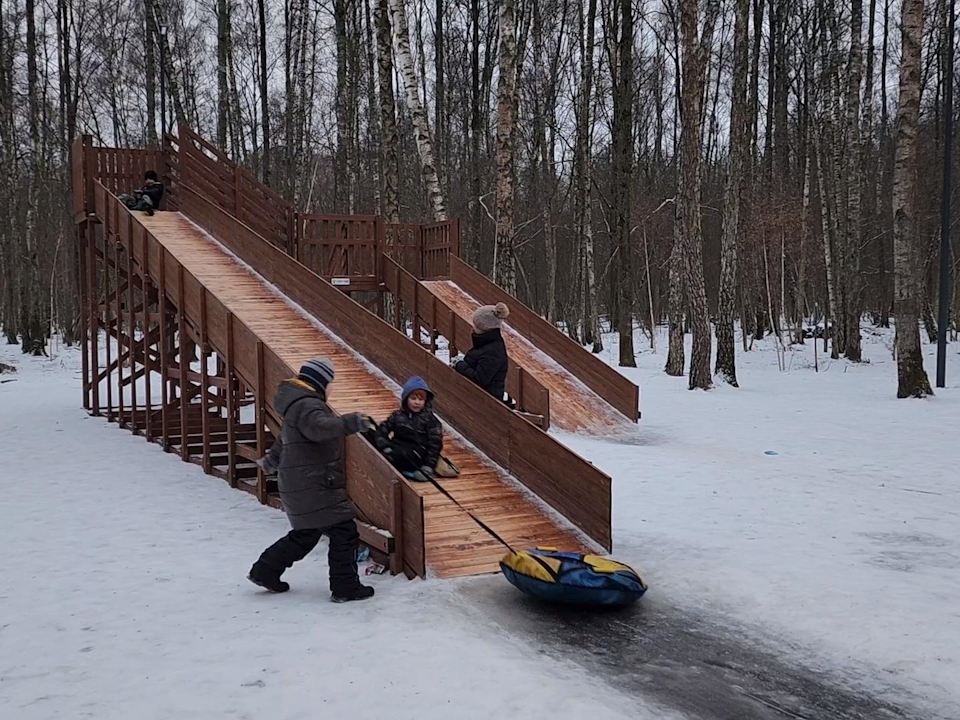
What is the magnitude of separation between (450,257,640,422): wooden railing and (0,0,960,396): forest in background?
7.50 ft

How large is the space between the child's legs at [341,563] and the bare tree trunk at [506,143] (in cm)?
1284

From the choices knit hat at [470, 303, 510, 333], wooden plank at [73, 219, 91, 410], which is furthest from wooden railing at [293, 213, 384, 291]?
knit hat at [470, 303, 510, 333]

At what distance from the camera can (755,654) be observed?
16.8 ft

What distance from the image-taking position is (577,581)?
5777mm

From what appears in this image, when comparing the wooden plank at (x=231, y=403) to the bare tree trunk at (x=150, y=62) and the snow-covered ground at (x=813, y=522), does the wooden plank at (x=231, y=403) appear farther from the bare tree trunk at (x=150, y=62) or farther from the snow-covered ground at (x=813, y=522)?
the bare tree trunk at (x=150, y=62)

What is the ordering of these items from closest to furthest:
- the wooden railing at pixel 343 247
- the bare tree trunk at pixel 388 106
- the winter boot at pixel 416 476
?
the winter boot at pixel 416 476 < the wooden railing at pixel 343 247 < the bare tree trunk at pixel 388 106

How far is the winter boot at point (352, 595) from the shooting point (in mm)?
5984

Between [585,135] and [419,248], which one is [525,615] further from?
[585,135]

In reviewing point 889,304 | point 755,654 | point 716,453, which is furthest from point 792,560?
point 889,304

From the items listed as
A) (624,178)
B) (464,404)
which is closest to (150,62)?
(624,178)

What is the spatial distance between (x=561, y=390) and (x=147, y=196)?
299 inches

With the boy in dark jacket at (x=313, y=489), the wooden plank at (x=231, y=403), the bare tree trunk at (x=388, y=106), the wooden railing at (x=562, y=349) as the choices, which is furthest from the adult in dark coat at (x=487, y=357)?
the bare tree trunk at (x=388, y=106)

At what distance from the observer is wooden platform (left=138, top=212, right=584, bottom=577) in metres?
6.93

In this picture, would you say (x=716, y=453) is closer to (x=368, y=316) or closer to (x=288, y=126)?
(x=368, y=316)
